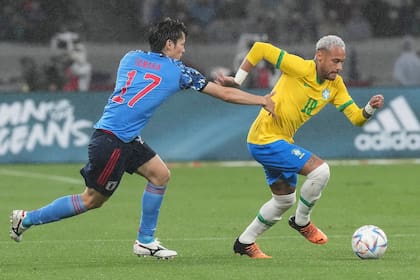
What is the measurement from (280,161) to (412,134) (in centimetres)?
1136

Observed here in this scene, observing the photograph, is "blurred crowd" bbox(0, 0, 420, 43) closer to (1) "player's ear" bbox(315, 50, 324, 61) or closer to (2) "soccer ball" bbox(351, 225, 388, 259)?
(1) "player's ear" bbox(315, 50, 324, 61)

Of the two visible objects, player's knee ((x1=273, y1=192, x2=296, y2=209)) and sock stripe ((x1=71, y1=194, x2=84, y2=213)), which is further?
player's knee ((x1=273, y1=192, x2=296, y2=209))

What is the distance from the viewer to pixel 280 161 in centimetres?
1049

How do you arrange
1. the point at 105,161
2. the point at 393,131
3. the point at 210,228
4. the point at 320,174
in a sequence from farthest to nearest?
the point at 393,131, the point at 210,228, the point at 320,174, the point at 105,161

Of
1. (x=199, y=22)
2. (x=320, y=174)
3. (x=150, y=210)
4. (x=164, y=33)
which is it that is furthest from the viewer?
(x=199, y=22)

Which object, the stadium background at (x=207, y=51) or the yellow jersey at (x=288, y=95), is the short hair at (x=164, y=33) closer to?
the yellow jersey at (x=288, y=95)

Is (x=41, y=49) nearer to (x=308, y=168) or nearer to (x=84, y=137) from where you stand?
(x=84, y=137)

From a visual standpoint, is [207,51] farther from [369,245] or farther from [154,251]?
[369,245]

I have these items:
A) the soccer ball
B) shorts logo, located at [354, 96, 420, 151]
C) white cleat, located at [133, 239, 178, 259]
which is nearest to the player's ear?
the soccer ball

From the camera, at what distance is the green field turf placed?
9.48 m

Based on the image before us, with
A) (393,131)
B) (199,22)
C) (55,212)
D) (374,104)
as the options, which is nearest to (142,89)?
(55,212)

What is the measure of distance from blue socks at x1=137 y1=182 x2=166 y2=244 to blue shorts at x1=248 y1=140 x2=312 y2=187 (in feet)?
3.09

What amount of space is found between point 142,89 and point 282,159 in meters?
1.39

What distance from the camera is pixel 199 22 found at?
25078 millimetres
